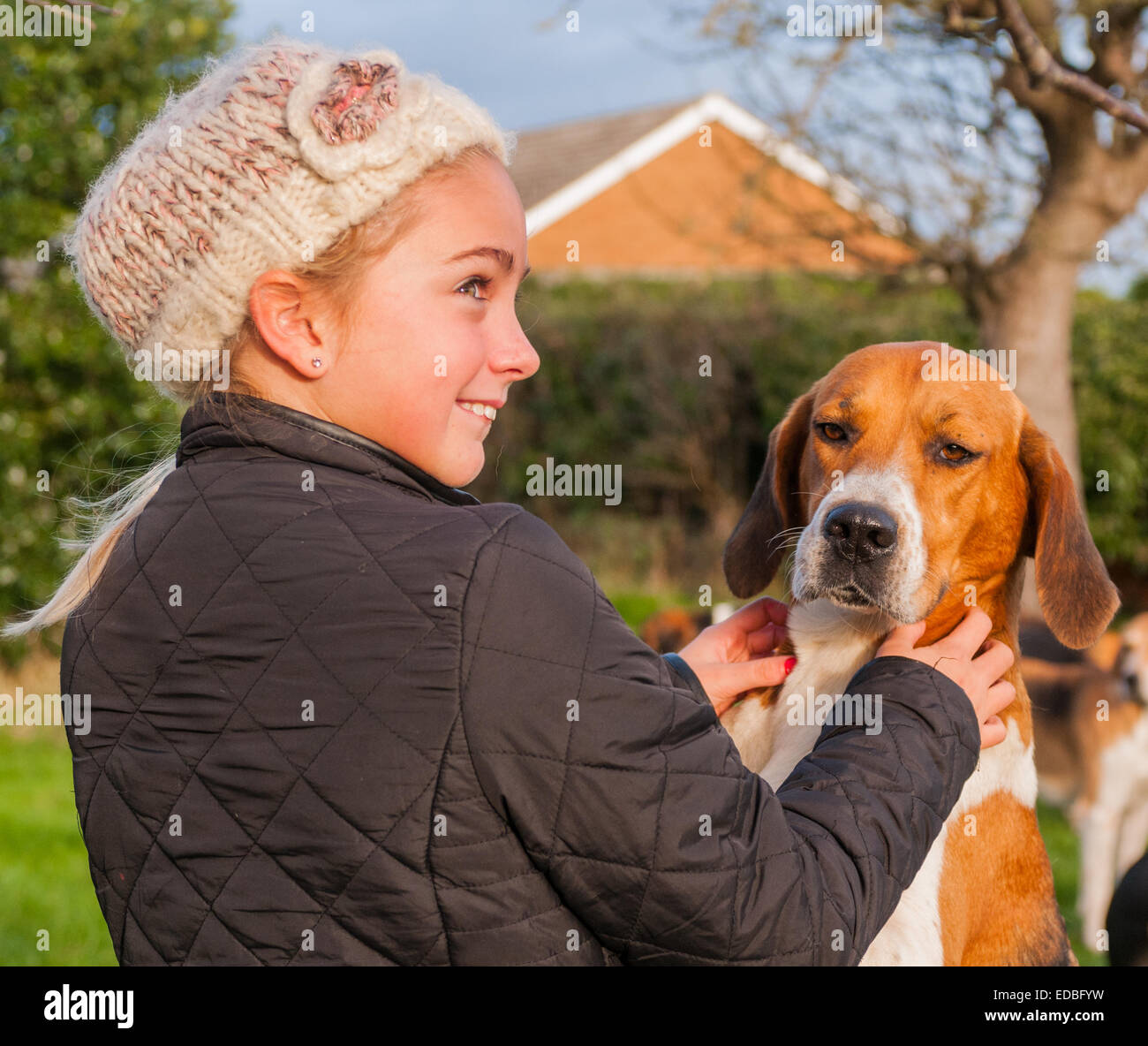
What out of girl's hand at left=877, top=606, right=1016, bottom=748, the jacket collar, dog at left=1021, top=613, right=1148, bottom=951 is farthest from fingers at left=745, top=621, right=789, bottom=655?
dog at left=1021, top=613, right=1148, bottom=951

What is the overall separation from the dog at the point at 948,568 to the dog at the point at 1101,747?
173 inches

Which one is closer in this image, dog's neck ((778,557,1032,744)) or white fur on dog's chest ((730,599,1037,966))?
white fur on dog's chest ((730,599,1037,966))

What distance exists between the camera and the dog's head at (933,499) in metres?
2.68

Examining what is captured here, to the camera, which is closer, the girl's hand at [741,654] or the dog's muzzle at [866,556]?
the girl's hand at [741,654]

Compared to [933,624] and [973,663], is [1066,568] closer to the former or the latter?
[933,624]

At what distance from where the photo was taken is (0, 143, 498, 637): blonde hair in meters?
1.65

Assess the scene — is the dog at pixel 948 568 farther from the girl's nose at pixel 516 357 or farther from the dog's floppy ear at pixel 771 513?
the girl's nose at pixel 516 357

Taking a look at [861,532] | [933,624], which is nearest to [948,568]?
[933,624]

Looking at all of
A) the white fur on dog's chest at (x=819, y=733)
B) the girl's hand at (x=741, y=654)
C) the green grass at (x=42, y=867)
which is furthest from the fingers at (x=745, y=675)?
the green grass at (x=42, y=867)

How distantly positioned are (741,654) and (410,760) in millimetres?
1545

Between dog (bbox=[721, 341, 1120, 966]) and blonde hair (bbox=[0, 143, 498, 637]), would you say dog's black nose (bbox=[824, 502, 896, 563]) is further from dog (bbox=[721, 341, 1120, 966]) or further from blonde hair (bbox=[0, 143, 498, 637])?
blonde hair (bbox=[0, 143, 498, 637])

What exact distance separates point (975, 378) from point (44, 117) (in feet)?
Answer: 24.6

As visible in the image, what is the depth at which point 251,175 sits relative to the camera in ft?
5.34

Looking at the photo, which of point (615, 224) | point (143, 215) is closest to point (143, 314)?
point (143, 215)
